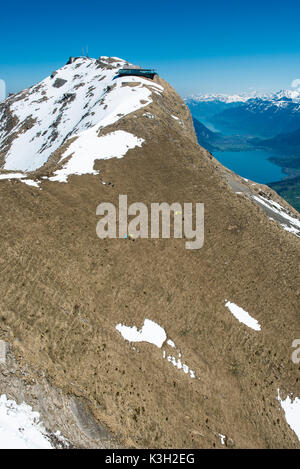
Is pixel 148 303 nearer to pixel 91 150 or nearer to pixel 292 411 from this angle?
pixel 292 411

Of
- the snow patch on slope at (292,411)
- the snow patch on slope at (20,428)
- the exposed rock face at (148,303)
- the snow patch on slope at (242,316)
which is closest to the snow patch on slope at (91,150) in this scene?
the exposed rock face at (148,303)

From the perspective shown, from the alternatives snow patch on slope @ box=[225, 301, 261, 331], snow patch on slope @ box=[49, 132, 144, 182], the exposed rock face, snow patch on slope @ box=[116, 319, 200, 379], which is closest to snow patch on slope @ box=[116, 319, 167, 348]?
snow patch on slope @ box=[116, 319, 200, 379]

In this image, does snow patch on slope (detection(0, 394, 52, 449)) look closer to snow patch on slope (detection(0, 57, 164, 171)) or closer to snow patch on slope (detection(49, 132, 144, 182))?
snow patch on slope (detection(49, 132, 144, 182))

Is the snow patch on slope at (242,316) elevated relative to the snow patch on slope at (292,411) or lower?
elevated

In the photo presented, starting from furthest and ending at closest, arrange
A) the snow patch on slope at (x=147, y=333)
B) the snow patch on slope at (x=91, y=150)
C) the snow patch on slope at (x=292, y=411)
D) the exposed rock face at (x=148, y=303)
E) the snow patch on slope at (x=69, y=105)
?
1. the snow patch on slope at (x=69, y=105)
2. the snow patch on slope at (x=91, y=150)
3. the snow patch on slope at (x=292, y=411)
4. the snow patch on slope at (x=147, y=333)
5. the exposed rock face at (x=148, y=303)

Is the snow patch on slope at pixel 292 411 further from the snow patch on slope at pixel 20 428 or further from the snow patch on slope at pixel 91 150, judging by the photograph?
the snow patch on slope at pixel 91 150

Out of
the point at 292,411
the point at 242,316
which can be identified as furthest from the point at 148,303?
the point at 292,411

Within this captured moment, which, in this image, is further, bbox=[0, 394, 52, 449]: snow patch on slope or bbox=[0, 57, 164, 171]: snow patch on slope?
bbox=[0, 57, 164, 171]: snow patch on slope

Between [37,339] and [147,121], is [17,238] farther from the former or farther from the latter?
[147,121]

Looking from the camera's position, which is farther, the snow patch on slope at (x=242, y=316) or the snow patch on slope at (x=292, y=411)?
the snow patch on slope at (x=242, y=316)
